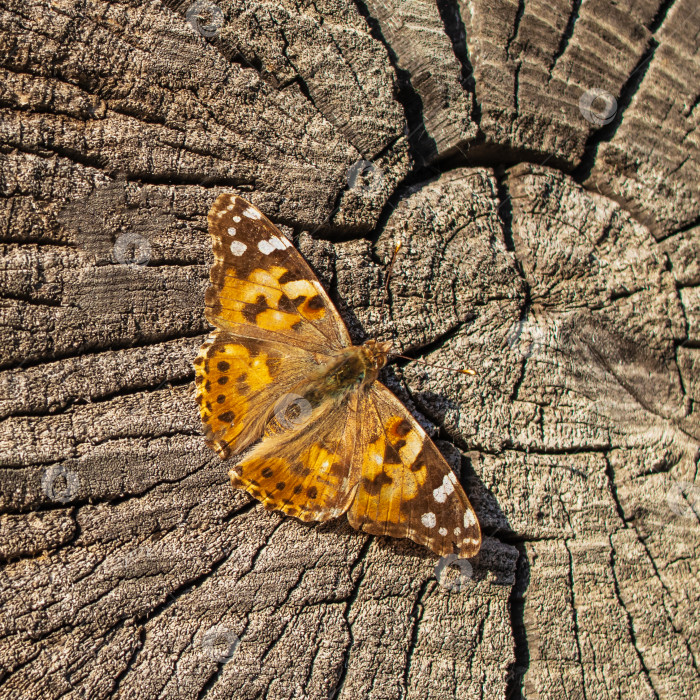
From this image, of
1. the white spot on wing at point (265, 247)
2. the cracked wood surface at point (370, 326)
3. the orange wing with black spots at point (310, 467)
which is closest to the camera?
the cracked wood surface at point (370, 326)

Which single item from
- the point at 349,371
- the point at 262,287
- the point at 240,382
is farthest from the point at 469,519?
the point at 262,287

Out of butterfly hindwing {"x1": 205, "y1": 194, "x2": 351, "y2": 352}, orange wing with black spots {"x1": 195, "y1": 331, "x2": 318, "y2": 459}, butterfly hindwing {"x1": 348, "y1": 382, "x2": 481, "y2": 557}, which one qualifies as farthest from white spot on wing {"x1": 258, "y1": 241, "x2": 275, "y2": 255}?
butterfly hindwing {"x1": 348, "y1": 382, "x2": 481, "y2": 557}

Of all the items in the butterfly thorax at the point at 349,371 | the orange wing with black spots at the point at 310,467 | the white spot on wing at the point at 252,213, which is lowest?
the orange wing with black spots at the point at 310,467

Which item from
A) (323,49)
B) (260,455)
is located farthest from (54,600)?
(323,49)

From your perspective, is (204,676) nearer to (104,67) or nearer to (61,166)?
(61,166)

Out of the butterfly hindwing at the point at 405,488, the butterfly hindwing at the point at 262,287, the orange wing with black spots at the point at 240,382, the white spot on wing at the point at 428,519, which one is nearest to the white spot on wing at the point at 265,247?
the butterfly hindwing at the point at 262,287

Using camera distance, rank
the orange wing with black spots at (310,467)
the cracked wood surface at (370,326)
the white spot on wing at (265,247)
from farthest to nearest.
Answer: the white spot on wing at (265,247)
the orange wing with black spots at (310,467)
the cracked wood surface at (370,326)

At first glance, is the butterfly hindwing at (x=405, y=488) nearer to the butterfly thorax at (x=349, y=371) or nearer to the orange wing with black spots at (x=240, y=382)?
the butterfly thorax at (x=349, y=371)
